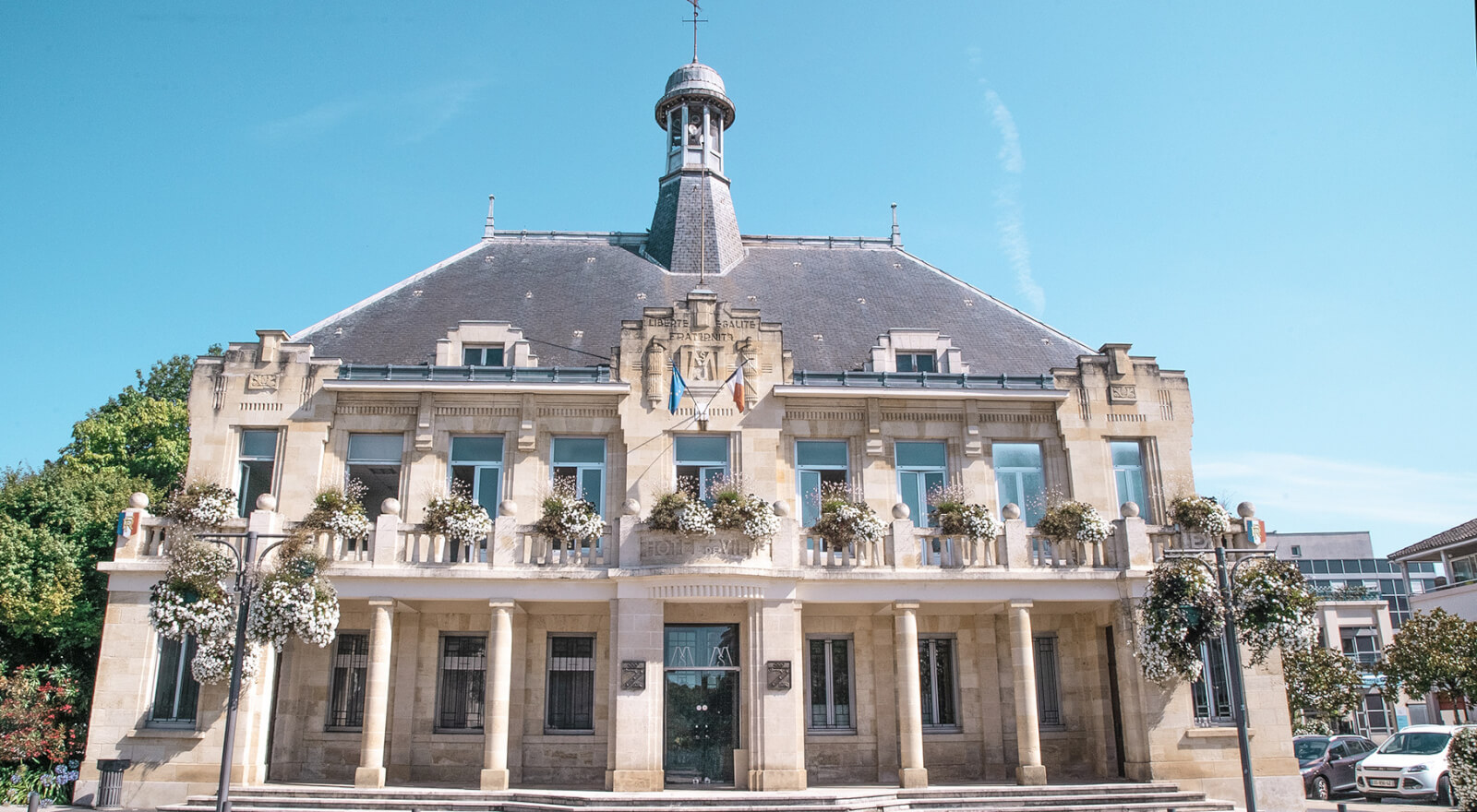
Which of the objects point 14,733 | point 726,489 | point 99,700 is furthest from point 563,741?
point 14,733

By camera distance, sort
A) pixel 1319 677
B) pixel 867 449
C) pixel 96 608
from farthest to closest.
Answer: pixel 1319 677
pixel 96 608
pixel 867 449

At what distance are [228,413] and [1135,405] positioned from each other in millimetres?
18881

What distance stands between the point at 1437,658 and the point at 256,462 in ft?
112

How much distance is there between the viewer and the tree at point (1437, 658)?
101 ft

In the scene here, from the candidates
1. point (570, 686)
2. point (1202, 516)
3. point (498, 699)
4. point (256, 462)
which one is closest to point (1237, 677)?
point (1202, 516)

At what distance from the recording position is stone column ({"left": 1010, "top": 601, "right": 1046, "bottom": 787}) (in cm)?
1811

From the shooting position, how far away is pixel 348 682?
65.4 feet

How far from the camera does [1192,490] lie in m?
20.8

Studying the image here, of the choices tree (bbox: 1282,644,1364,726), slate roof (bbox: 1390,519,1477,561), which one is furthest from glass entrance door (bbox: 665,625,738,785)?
slate roof (bbox: 1390,519,1477,561)

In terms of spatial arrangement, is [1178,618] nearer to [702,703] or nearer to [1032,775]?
[1032,775]

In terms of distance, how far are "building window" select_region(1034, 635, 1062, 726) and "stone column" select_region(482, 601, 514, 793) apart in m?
10.6

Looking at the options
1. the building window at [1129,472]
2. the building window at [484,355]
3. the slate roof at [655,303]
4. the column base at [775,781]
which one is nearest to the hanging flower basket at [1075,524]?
the building window at [1129,472]

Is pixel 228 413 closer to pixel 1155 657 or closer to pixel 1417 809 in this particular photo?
pixel 1155 657

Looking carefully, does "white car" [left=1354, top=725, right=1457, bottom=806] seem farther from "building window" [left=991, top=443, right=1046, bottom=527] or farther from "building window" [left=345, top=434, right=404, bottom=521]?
"building window" [left=345, top=434, right=404, bottom=521]
